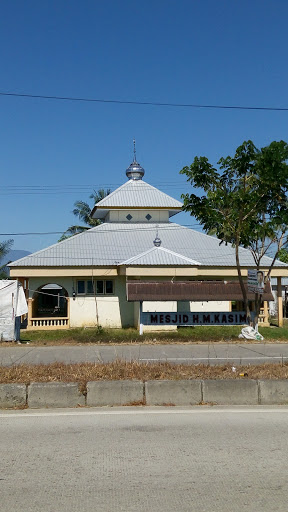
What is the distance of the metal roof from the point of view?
114 ft

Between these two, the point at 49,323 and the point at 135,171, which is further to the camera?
the point at 135,171

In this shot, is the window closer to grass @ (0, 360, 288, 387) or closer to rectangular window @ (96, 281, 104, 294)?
rectangular window @ (96, 281, 104, 294)

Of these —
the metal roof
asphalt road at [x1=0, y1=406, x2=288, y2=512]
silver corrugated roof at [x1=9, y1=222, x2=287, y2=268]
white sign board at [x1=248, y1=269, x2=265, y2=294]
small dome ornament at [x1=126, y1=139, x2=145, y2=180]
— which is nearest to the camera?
asphalt road at [x1=0, y1=406, x2=288, y2=512]

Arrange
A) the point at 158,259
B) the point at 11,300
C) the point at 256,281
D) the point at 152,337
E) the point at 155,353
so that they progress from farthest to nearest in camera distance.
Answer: the point at 158,259 < the point at 152,337 < the point at 256,281 < the point at 11,300 < the point at 155,353

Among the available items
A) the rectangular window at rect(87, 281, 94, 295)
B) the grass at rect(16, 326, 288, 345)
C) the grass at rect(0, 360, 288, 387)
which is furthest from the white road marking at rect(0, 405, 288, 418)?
the rectangular window at rect(87, 281, 94, 295)

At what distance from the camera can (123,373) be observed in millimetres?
10188

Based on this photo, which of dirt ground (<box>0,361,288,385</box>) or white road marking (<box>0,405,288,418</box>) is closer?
white road marking (<box>0,405,288,418</box>)

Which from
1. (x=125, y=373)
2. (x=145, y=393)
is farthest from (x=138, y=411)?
(x=125, y=373)

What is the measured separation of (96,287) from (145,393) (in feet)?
70.6

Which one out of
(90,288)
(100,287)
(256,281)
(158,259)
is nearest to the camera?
(256,281)

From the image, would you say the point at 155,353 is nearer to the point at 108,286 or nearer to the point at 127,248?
the point at 108,286

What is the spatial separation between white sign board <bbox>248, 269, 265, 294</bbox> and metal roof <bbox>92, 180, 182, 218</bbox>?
43.3 ft

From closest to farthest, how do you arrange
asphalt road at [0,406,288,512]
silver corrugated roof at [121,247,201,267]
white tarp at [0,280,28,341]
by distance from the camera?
1. asphalt road at [0,406,288,512]
2. white tarp at [0,280,28,341]
3. silver corrugated roof at [121,247,201,267]

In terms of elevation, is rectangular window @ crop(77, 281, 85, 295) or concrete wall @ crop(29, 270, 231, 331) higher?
rectangular window @ crop(77, 281, 85, 295)
